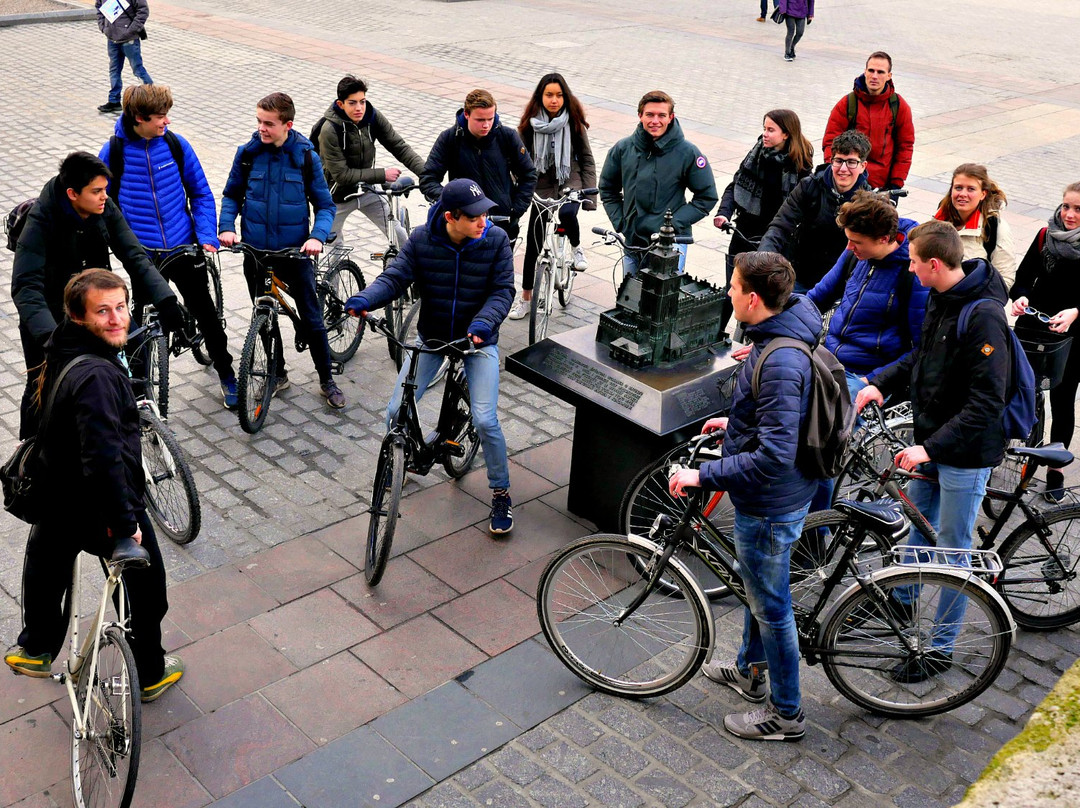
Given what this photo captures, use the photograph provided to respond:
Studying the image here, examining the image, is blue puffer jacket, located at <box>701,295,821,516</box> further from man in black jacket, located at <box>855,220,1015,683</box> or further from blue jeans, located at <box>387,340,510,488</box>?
blue jeans, located at <box>387,340,510,488</box>

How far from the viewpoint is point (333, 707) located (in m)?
4.35

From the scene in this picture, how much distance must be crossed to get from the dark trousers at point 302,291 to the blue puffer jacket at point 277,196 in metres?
0.11

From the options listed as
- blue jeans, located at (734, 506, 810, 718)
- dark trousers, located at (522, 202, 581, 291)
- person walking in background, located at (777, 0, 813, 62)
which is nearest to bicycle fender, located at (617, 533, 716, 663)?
blue jeans, located at (734, 506, 810, 718)

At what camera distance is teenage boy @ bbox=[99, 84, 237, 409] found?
6.16 meters

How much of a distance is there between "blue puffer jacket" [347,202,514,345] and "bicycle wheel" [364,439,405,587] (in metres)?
0.74

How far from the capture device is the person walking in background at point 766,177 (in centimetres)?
701

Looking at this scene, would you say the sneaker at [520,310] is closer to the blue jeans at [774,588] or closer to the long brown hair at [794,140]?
the long brown hair at [794,140]

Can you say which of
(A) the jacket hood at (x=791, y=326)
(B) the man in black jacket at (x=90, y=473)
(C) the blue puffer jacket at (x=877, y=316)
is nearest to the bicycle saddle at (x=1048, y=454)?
(C) the blue puffer jacket at (x=877, y=316)

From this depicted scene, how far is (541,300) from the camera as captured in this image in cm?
792

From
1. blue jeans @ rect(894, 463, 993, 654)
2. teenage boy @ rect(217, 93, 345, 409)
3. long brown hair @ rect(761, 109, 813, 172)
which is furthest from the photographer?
long brown hair @ rect(761, 109, 813, 172)

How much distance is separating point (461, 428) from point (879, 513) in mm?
2411

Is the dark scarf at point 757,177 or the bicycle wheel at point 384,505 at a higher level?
the dark scarf at point 757,177

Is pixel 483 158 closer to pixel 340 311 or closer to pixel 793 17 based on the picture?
pixel 340 311

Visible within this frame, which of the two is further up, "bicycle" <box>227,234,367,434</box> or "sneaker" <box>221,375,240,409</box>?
"bicycle" <box>227,234,367,434</box>
